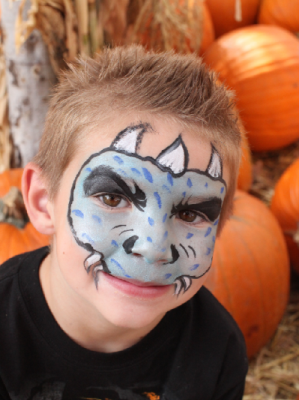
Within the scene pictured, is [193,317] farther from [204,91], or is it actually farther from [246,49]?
[246,49]

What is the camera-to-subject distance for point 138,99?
3.64ft

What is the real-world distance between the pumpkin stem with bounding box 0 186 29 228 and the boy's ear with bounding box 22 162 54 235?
523mm

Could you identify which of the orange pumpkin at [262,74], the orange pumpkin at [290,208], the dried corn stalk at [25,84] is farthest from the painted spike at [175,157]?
the orange pumpkin at [262,74]

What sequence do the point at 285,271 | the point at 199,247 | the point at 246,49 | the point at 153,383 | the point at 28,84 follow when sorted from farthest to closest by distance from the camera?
the point at 246,49
the point at 285,271
the point at 28,84
the point at 153,383
the point at 199,247

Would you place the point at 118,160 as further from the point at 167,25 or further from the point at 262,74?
the point at 262,74

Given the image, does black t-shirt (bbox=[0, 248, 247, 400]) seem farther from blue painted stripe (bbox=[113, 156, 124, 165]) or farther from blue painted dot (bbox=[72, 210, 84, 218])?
blue painted stripe (bbox=[113, 156, 124, 165])

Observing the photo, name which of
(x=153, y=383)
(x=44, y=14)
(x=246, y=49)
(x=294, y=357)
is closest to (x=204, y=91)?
(x=153, y=383)

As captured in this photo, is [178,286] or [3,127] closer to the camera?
[178,286]

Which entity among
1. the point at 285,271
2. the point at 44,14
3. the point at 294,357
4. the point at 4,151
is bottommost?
the point at 294,357

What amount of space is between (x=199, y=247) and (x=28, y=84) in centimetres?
144

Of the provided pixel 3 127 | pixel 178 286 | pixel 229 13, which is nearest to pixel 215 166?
pixel 178 286

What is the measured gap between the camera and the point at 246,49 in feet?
10.8

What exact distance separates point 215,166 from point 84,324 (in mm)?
691

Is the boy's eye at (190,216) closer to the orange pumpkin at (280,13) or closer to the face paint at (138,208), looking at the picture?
the face paint at (138,208)
